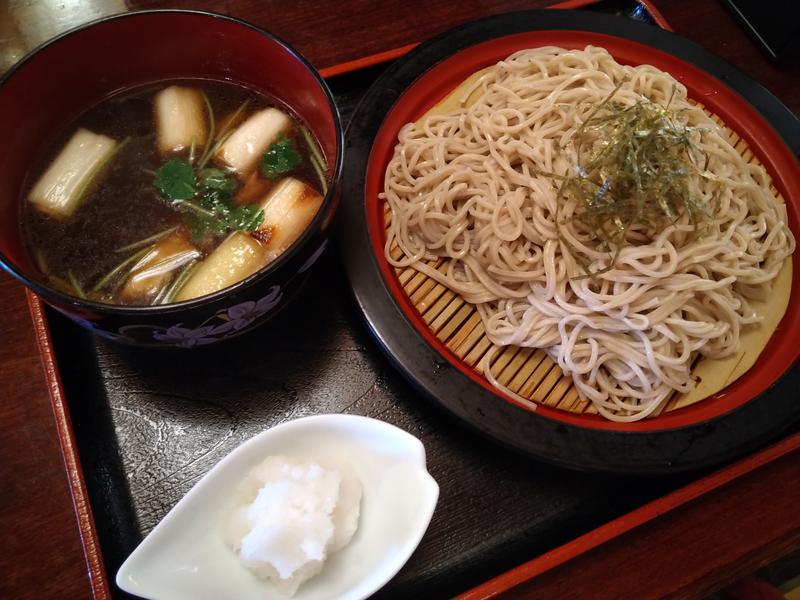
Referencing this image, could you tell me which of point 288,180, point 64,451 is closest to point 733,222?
point 288,180

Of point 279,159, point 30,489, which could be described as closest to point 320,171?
point 279,159

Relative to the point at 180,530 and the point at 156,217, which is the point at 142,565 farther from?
the point at 156,217

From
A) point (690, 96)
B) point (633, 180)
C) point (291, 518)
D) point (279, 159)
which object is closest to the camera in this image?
point (291, 518)

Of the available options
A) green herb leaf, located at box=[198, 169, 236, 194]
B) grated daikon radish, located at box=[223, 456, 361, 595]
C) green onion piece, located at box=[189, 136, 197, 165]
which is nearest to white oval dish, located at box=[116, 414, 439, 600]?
grated daikon radish, located at box=[223, 456, 361, 595]

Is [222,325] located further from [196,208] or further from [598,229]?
[598,229]

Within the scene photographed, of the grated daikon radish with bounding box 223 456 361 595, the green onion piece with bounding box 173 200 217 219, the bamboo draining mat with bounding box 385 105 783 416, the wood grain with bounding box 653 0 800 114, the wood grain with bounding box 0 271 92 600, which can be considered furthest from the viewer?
the wood grain with bounding box 653 0 800 114

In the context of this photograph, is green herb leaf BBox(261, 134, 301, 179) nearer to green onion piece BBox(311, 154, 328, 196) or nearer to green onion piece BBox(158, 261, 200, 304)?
green onion piece BBox(311, 154, 328, 196)

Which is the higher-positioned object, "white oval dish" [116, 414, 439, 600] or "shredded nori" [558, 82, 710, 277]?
"shredded nori" [558, 82, 710, 277]
